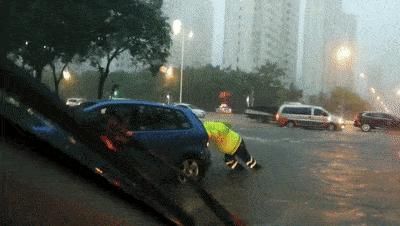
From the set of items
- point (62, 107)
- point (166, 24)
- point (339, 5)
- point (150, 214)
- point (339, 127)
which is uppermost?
point (339, 5)

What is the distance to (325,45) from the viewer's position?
50.9ft

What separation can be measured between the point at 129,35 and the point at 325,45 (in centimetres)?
888

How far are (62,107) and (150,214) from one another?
0.51 meters

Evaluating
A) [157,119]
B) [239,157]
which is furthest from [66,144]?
[239,157]

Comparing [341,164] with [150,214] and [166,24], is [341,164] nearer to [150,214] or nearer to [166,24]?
[166,24]

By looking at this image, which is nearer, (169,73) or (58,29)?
(58,29)

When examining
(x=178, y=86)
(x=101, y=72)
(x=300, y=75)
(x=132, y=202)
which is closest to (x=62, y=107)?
(x=132, y=202)

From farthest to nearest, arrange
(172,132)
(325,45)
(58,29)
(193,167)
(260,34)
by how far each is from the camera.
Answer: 1. (260,34)
2. (325,45)
3. (193,167)
4. (172,132)
5. (58,29)

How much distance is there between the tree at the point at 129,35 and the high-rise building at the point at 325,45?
6347 mm

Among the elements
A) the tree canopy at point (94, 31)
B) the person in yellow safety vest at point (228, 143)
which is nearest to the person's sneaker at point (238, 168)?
the person in yellow safety vest at point (228, 143)

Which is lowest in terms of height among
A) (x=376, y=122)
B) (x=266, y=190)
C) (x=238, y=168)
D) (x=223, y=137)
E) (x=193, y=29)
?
(x=376, y=122)

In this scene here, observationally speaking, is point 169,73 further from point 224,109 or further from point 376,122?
point 376,122

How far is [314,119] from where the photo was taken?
28547mm

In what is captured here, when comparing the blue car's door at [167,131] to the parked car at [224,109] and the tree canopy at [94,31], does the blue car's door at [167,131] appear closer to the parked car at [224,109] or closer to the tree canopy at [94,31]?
the tree canopy at [94,31]
